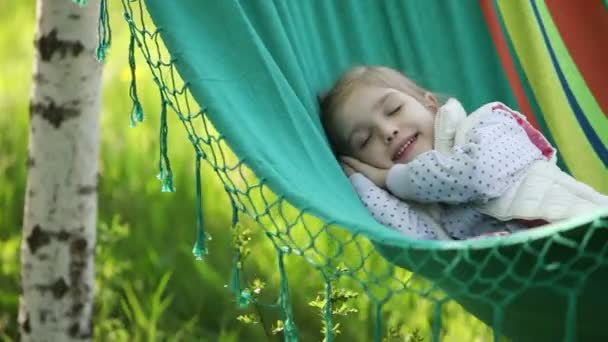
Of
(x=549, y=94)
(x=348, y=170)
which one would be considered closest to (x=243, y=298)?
(x=348, y=170)

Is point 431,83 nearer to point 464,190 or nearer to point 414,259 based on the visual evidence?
point 464,190

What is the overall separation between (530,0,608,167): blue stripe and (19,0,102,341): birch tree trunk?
915 millimetres

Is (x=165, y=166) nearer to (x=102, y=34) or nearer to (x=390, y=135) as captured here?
(x=102, y=34)

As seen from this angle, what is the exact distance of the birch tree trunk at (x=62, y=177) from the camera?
2.05 m

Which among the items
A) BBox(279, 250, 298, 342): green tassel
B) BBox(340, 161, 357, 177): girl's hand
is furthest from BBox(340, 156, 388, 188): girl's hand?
BBox(279, 250, 298, 342): green tassel

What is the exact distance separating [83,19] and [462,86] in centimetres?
80

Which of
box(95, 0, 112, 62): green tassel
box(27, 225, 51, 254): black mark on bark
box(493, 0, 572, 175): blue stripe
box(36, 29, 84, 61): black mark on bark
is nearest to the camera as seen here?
box(95, 0, 112, 62): green tassel

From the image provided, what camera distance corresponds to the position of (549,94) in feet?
7.36

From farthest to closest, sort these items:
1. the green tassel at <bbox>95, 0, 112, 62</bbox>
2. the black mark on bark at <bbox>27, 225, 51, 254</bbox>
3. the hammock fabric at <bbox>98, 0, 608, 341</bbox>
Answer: the black mark on bark at <bbox>27, 225, 51, 254</bbox>
the green tassel at <bbox>95, 0, 112, 62</bbox>
the hammock fabric at <bbox>98, 0, 608, 341</bbox>

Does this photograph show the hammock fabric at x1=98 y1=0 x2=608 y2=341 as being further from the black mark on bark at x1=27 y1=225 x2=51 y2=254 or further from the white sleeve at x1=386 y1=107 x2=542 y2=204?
the black mark on bark at x1=27 y1=225 x2=51 y2=254

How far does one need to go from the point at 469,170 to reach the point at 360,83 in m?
0.32

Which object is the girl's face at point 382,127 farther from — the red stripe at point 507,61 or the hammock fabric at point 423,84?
the red stripe at point 507,61

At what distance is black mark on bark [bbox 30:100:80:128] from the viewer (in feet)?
6.81

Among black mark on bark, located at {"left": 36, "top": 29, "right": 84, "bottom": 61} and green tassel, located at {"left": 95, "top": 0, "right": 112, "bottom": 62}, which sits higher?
black mark on bark, located at {"left": 36, "top": 29, "right": 84, "bottom": 61}
